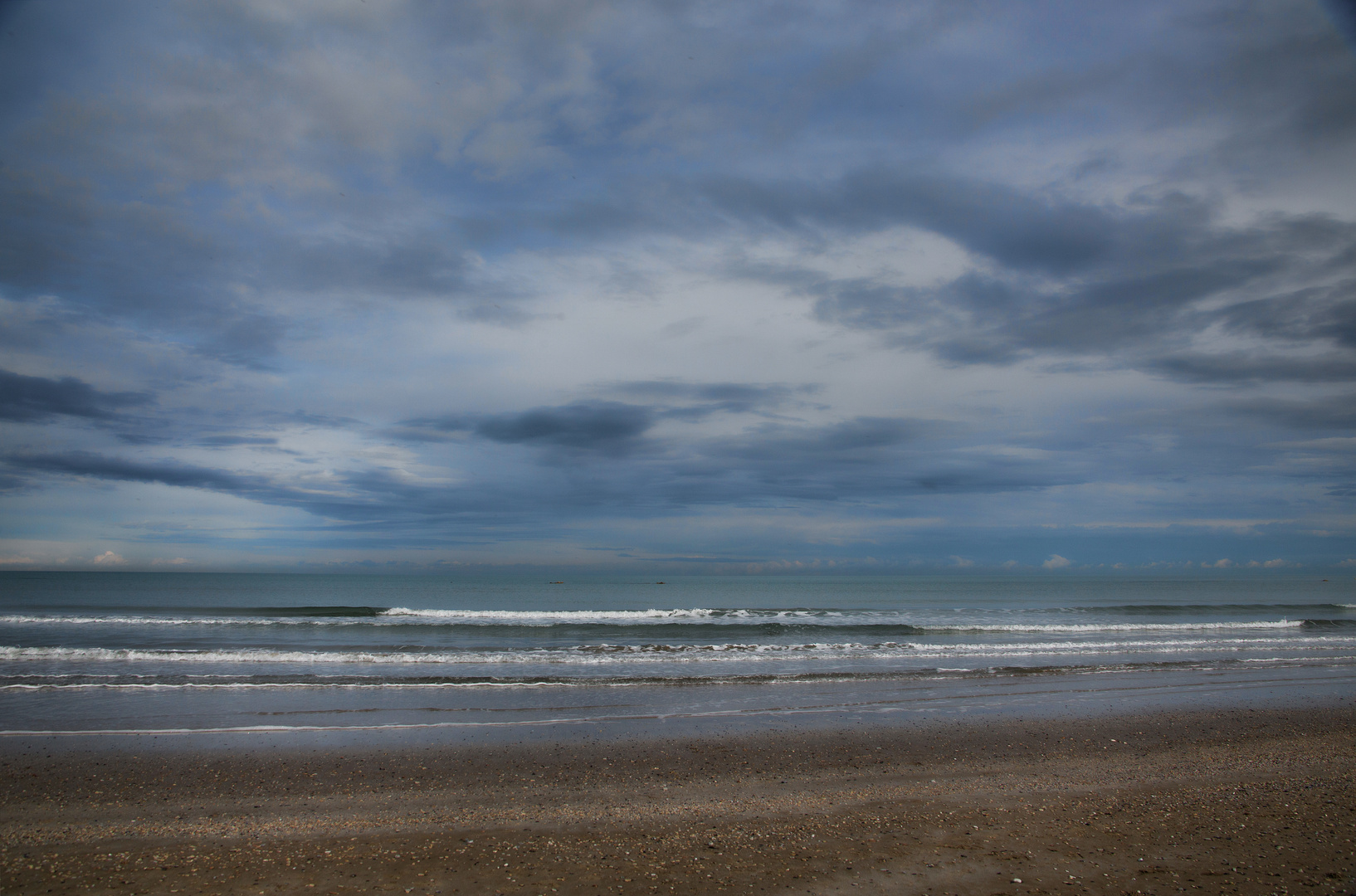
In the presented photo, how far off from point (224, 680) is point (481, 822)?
41.0ft

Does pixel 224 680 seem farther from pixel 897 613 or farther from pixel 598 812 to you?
pixel 897 613

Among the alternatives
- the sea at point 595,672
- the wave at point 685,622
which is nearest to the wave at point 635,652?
the sea at point 595,672

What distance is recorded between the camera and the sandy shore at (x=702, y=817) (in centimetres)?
604

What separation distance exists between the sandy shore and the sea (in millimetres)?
1666

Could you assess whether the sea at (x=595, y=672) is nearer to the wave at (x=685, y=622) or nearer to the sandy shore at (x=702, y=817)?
the wave at (x=685, y=622)

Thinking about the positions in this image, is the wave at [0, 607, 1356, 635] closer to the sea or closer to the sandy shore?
the sea

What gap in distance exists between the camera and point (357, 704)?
1355 cm

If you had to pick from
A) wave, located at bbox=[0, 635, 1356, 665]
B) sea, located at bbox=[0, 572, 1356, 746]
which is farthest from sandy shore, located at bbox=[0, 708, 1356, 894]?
wave, located at bbox=[0, 635, 1356, 665]

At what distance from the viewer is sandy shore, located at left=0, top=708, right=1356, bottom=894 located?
604cm

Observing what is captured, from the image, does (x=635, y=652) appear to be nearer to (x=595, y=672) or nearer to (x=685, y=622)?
(x=595, y=672)

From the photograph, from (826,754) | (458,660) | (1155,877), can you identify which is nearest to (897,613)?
(458,660)

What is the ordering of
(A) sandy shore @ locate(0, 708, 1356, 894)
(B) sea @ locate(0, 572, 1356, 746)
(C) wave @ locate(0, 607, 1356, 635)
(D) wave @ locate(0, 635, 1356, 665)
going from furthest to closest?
(C) wave @ locate(0, 607, 1356, 635) → (D) wave @ locate(0, 635, 1356, 665) → (B) sea @ locate(0, 572, 1356, 746) → (A) sandy shore @ locate(0, 708, 1356, 894)

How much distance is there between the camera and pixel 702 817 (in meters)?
7.48

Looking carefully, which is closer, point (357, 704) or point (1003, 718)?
point (1003, 718)
